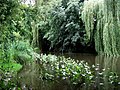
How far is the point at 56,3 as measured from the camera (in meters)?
23.2

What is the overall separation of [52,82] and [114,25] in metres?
8.14

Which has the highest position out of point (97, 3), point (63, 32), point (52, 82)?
point (97, 3)

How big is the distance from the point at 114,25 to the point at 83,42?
744 centimetres

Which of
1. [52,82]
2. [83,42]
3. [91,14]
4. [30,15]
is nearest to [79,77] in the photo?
[52,82]

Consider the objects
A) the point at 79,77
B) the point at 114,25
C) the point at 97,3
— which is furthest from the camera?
the point at 97,3

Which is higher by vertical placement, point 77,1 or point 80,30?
A: point 77,1

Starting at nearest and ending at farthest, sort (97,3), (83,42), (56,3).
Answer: (97,3) → (83,42) → (56,3)

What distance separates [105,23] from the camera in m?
15.2

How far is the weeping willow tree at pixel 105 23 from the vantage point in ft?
45.7

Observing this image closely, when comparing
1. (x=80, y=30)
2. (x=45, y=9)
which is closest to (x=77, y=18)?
(x=80, y=30)

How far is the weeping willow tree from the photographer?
45.7ft

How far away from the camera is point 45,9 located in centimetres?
2234

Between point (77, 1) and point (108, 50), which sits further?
point (77, 1)

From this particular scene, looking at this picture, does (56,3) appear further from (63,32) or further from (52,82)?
(52,82)
